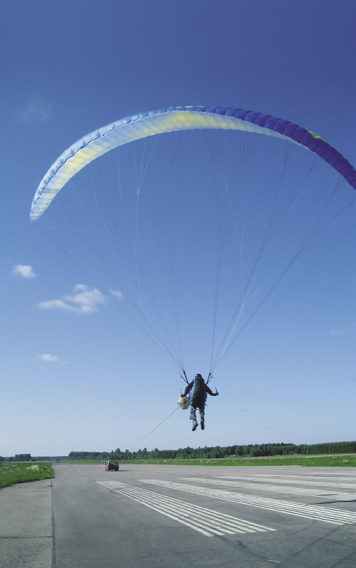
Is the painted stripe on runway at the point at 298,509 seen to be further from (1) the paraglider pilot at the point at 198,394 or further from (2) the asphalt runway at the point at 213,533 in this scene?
(1) the paraglider pilot at the point at 198,394

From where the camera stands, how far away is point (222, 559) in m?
6.39

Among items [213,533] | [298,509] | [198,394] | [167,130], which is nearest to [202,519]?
[213,533]

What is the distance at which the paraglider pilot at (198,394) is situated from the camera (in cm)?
1487

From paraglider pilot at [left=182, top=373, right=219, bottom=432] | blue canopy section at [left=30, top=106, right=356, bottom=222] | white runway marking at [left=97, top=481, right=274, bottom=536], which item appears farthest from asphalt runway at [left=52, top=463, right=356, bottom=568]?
blue canopy section at [left=30, top=106, right=356, bottom=222]

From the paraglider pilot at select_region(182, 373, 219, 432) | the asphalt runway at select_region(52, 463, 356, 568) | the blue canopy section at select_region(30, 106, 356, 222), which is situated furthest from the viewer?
the paraglider pilot at select_region(182, 373, 219, 432)

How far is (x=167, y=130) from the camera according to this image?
565 inches

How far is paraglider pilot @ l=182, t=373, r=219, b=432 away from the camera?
1487 cm

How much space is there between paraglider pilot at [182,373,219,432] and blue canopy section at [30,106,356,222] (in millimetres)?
8847

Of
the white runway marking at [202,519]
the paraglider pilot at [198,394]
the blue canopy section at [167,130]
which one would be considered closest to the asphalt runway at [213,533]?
the white runway marking at [202,519]

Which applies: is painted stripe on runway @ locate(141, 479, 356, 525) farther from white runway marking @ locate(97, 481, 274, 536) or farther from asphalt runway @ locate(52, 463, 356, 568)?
white runway marking @ locate(97, 481, 274, 536)

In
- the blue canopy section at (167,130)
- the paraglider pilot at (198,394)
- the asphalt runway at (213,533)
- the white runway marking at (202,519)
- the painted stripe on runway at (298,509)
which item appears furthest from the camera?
the paraglider pilot at (198,394)

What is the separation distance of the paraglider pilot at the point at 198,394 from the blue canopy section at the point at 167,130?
885cm

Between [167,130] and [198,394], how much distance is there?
10053 mm

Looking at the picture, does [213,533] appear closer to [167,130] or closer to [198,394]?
[198,394]
